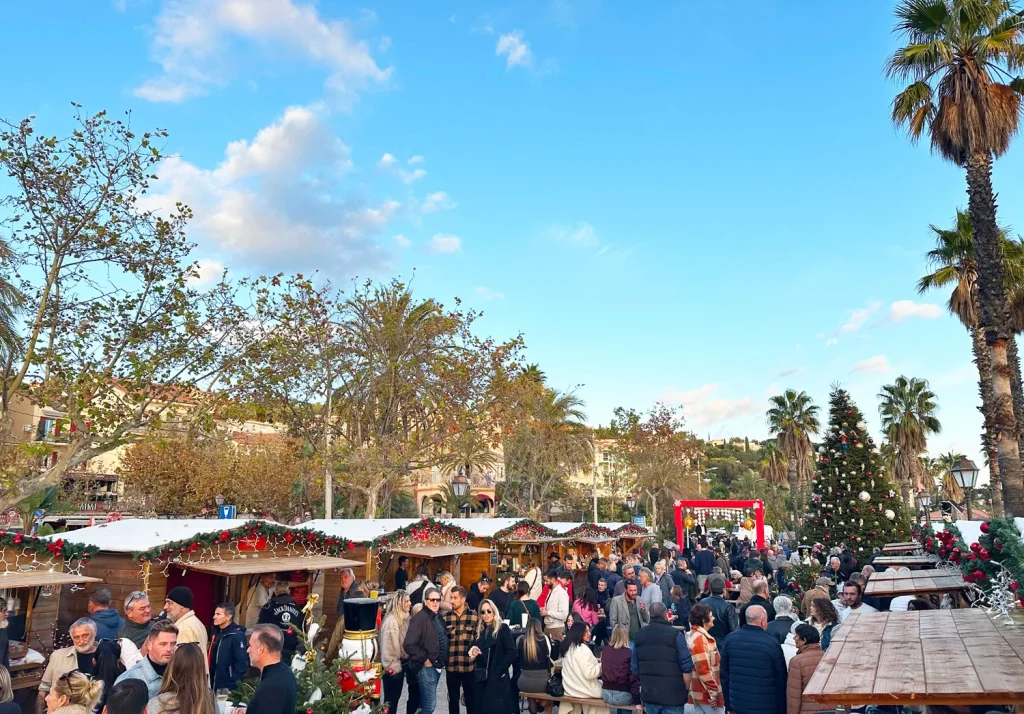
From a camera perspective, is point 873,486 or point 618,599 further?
point 873,486

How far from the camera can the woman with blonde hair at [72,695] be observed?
4184mm

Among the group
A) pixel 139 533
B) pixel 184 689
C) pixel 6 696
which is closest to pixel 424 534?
pixel 139 533

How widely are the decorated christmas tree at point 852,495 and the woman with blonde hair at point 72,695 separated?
19.9 m

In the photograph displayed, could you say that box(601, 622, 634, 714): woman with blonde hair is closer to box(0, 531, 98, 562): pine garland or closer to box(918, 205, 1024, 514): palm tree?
box(0, 531, 98, 562): pine garland

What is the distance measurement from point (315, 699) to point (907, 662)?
4.43 meters

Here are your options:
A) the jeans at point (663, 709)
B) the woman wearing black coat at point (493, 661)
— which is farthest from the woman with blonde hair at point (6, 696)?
the jeans at point (663, 709)

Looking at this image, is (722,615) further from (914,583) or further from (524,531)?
(524,531)

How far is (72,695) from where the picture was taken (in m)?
4.23

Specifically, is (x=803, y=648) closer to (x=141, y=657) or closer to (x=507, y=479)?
(x=141, y=657)

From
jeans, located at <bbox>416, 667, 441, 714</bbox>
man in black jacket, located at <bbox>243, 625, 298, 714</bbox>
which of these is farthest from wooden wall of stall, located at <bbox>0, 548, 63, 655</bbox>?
man in black jacket, located at <bbox>243, 625, 298, 714</bbox>

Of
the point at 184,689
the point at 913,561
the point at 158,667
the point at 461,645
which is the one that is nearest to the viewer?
the point at 184,689

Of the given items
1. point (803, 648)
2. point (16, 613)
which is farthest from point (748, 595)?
point (16, 613)

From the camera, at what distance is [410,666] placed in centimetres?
756

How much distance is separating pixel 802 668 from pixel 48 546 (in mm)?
9802
